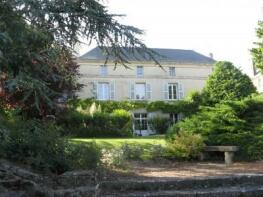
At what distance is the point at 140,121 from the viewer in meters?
37.0

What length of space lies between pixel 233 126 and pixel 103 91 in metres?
25.8

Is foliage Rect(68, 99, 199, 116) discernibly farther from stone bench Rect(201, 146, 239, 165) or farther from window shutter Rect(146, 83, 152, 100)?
stone bench Rect(201, 146, 239, 165)

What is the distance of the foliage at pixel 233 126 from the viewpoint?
44.2ft

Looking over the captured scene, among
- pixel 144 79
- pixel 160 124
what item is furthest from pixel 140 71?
pixel 160 124

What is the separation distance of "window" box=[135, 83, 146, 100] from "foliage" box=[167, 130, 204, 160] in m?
26.9

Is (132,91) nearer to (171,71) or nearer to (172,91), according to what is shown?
(172,91)

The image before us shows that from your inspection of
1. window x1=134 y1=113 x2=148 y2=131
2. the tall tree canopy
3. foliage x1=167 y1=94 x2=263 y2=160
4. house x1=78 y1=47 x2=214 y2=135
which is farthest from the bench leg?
window x1=134 y1=113 x2=148 y2=131

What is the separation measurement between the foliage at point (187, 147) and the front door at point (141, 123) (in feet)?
72.1

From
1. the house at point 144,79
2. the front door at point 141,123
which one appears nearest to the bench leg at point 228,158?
the front door at point 141,123

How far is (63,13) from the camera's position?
5.57 m

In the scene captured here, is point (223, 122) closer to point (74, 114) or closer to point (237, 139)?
point (237, 139)

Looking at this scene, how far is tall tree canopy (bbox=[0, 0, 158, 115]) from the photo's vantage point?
492 cm

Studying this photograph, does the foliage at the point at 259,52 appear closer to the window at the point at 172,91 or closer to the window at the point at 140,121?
the window at the point at 140,121

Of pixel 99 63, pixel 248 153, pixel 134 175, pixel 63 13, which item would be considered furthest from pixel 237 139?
pixel 99 63
